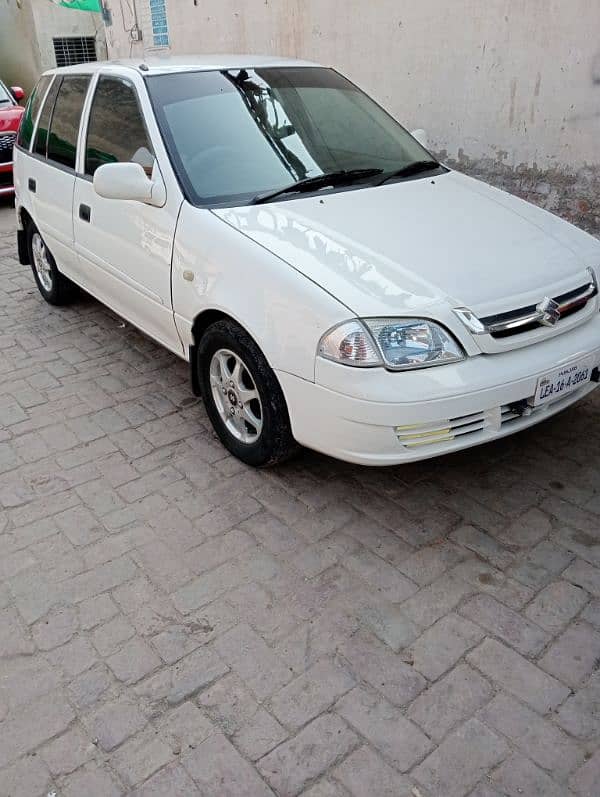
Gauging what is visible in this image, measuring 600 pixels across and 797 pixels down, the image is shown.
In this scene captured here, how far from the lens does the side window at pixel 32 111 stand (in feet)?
16.3

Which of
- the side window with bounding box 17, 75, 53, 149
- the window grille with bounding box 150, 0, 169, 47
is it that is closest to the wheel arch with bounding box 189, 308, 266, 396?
the side window with bounding box 17, 75, 53, 149

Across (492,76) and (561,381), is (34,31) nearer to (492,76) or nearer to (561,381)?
(492,76)

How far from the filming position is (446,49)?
5875mm

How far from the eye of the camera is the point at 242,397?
319 cm

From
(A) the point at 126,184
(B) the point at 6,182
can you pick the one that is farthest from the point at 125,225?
(B) the point at 6,182

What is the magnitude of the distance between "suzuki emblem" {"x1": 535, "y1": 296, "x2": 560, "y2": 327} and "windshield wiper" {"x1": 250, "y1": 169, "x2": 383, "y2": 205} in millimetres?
1249

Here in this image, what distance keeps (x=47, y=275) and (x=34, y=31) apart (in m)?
11.5

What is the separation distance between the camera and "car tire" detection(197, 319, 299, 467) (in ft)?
9.62

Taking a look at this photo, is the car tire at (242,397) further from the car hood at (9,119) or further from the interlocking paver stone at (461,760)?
the car hood at (9,119)

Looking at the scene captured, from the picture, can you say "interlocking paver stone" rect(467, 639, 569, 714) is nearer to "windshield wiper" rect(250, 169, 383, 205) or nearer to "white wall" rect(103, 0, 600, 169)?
"windshield wiper" rect(250, 169, 383, 205)

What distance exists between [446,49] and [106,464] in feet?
15.7

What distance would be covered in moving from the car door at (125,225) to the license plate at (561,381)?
1848mm

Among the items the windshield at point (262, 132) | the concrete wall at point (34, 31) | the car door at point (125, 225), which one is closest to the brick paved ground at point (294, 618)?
the car door at point (125, 225)

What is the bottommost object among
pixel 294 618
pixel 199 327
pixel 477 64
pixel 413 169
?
pixel 294 618
